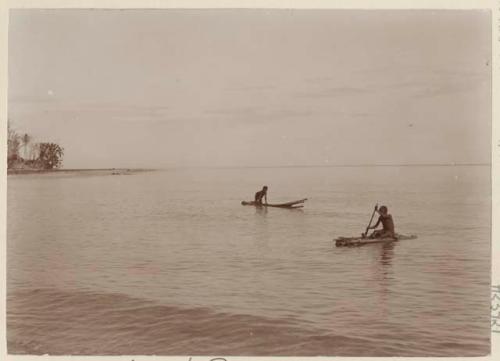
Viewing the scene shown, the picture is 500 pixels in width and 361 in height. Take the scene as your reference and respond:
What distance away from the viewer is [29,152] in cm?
788

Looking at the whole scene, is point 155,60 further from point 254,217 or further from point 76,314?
point 254,217

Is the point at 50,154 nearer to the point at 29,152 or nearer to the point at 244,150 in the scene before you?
the point at 29,152

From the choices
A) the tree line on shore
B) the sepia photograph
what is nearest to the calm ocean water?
the sepia photograph

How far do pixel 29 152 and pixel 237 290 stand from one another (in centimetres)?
365

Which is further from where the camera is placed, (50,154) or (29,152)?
(50,154)

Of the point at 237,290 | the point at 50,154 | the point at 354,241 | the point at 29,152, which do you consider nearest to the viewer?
the point at 237,290

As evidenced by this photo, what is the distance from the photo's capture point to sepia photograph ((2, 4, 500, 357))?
5750 mm

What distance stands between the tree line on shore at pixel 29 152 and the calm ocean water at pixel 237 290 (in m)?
0.32

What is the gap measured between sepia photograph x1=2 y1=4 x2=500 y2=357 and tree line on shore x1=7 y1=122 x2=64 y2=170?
42 mm

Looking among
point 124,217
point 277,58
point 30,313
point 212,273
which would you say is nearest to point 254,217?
point 124,217

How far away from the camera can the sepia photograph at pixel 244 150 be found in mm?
5750
